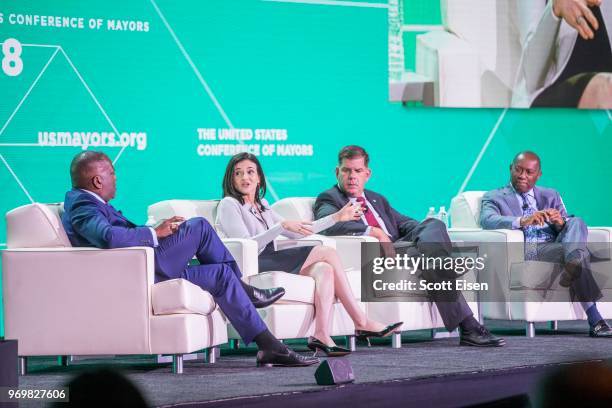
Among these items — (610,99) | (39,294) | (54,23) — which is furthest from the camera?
(610,99)

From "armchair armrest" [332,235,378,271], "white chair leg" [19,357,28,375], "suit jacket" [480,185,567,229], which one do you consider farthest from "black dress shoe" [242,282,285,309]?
"suit jacket" [480,185,567,229]

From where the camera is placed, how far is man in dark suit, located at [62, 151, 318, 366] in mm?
4570

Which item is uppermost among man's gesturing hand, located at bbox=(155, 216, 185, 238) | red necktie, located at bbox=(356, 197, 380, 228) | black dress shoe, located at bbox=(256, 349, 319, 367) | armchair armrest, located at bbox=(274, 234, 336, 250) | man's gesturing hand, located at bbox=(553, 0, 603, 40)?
man's gesturing hand, located at bbox=(553, 0, 603, 40)

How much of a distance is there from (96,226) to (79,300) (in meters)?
0.34

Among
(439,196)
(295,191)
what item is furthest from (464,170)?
A: (295,191)

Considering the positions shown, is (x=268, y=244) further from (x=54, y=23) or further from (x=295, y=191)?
(x=54, y=23)

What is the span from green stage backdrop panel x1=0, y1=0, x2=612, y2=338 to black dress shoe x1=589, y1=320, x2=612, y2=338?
1.77 meters

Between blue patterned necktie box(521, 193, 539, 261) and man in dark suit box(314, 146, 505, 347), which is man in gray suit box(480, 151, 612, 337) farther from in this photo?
man in dark suit box(314, 146, 505, 347)

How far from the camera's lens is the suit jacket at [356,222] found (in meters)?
5.78

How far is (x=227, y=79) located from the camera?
6715 mm

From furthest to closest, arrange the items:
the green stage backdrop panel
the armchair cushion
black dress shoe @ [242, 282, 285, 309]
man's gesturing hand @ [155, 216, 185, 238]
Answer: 1. the armchair cushion
2. the green stage backdrop panel
3. black dress shoe @ [242, 282, 285, 309]
4. man's gesturing hand @ [155, 216, 185, 238]

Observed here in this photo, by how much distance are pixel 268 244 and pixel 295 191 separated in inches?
57.6

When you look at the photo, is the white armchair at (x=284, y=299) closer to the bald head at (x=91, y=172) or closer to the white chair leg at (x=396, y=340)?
the white chair leg at (x=396, y=340)

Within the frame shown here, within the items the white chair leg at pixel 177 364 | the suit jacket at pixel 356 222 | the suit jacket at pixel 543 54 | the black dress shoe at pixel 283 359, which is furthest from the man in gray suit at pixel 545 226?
the white chair leg at pixel 177 364
